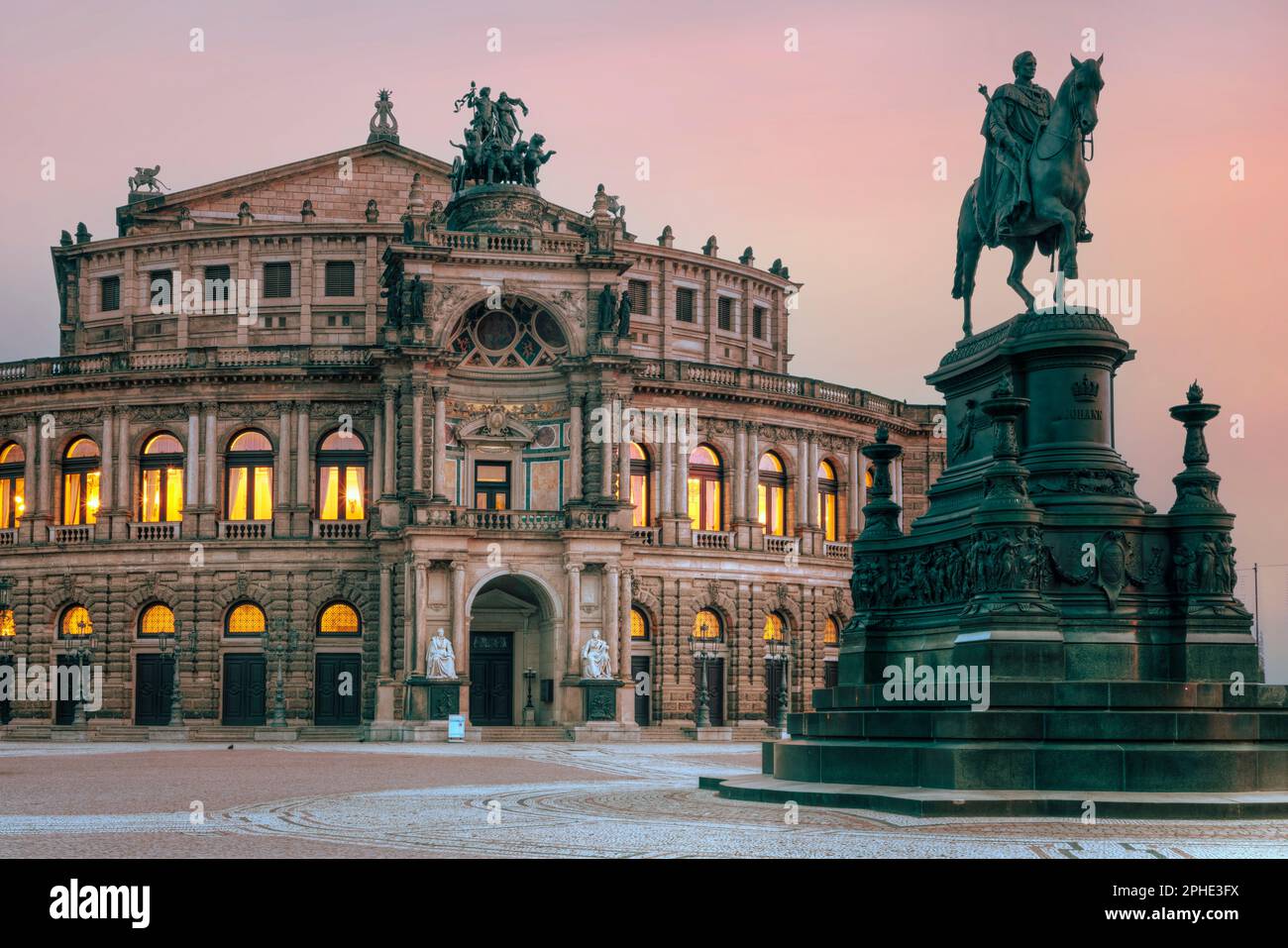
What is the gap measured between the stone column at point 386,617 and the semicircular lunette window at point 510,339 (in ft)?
28.4

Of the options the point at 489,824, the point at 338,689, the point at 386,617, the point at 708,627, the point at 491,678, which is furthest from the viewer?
the point at 708,627

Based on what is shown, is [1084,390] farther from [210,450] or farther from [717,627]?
[210,450]

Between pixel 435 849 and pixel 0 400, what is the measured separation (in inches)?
2508

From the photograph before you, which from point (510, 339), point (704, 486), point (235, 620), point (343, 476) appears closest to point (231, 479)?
point (343, 476)

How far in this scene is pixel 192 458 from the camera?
72.5 metres

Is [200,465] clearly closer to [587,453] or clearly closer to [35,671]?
[35,671]

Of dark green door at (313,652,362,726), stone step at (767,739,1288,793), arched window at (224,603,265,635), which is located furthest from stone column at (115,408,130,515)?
stone step at (767,739,1288,793)

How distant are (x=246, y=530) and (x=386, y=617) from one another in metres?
7.81

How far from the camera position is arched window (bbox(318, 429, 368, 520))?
72438 mm

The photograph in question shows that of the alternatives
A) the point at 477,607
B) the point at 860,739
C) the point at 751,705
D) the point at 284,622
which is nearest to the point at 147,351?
the point at 284,622

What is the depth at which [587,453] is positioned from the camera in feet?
223

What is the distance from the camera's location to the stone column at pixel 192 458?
72312 millimetres

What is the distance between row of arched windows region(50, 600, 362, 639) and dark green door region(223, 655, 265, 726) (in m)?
1.24

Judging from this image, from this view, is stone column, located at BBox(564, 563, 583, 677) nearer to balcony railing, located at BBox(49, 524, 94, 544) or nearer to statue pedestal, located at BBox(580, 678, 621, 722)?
statue pedestal, located at BBox(580, 678, 621, 722)
